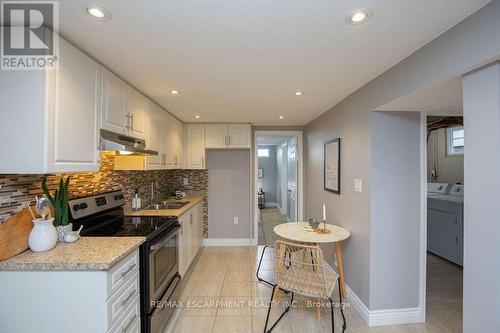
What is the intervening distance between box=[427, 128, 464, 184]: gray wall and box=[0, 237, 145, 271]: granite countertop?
5.31 metres

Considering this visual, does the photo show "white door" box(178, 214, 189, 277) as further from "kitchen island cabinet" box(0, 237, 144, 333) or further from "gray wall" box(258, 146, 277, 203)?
"gray wall" box(258, 146, 277, 203)

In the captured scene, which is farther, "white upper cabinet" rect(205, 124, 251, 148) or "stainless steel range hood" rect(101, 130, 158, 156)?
"white upper cabinet" rect(205, 124, 251, 148)

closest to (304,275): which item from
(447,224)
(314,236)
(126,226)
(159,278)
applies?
(314,236)

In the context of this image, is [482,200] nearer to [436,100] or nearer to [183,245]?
[436,100]

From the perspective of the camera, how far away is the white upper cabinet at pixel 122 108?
73.2 inches

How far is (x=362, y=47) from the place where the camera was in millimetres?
1548

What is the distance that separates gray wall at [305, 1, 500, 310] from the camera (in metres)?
1.21

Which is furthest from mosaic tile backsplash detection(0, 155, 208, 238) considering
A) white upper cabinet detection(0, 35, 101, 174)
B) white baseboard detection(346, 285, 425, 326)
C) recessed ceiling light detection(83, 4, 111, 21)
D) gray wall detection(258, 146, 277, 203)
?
gray wall detection(258, 146, 277, 203)

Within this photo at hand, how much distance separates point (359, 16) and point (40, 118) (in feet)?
5.84

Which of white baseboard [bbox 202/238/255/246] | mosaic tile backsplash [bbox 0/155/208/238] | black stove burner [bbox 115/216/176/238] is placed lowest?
white baseboard [bbox 202/238/255/246]

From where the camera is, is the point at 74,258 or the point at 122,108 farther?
the point at 122,108

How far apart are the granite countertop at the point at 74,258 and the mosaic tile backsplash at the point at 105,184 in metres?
0.33

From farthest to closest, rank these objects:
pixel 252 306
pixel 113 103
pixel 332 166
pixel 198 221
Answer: pixel 198 221
pixel 332 166
pixel 252 306
pixel 113 103

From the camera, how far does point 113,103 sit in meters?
1.96
